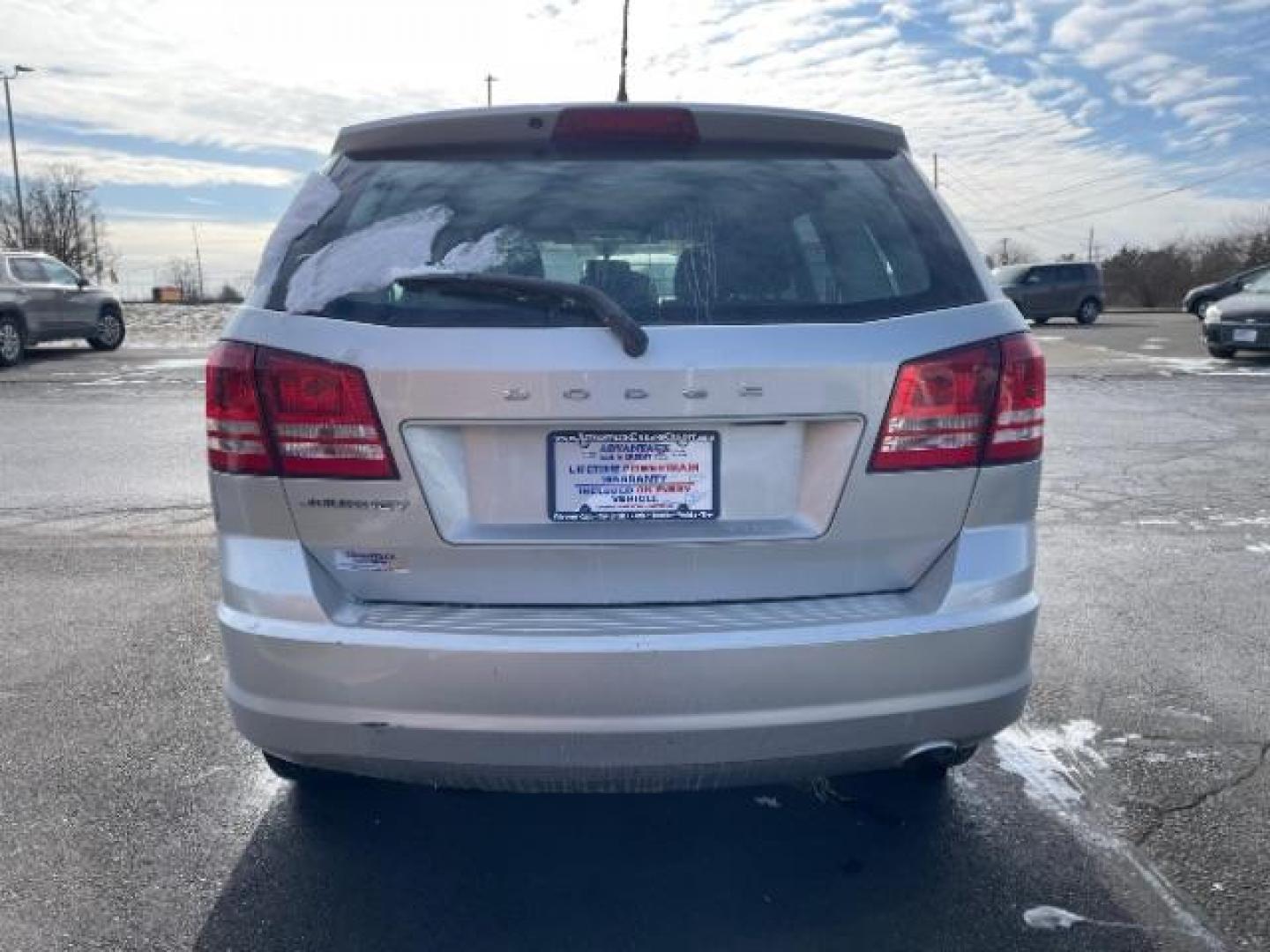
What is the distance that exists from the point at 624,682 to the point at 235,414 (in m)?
1.03

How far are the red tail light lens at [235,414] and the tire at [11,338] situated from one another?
17.1 m

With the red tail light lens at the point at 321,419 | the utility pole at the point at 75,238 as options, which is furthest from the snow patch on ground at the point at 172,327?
the utility pole at the point at 75,238

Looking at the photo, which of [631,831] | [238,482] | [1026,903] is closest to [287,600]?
[238,482]

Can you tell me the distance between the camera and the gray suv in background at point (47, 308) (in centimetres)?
1741

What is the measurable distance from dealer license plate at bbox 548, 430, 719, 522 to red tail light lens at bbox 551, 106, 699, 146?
2.55 ft

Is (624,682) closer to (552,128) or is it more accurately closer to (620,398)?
(620,398)

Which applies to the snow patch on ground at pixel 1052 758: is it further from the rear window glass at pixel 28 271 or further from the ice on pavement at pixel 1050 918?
the rear window glass at pixel 28 271

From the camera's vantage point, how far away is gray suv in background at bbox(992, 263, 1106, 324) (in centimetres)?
3162

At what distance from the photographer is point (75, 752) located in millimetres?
3453

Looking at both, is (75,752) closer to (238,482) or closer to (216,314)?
(238,482)

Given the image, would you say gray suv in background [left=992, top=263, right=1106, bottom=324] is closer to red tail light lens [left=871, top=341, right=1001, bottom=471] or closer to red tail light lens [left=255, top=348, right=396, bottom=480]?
red tail light lens [left=871, top=341, right=1001, bottom=471]

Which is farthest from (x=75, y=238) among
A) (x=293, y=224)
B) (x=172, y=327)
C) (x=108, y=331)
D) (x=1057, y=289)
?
(x=293, y=224)

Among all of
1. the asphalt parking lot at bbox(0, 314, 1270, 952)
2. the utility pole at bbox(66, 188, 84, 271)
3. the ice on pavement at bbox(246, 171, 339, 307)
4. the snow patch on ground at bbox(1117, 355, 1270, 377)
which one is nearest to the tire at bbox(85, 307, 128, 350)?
the asphalt parking lot at bbox(0, 314, 1270, 952)

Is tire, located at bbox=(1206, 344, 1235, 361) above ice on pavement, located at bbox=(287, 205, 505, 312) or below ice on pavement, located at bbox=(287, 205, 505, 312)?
below
